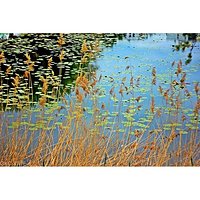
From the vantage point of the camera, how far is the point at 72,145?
3.40 meters

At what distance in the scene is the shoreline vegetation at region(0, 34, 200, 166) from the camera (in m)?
3.39

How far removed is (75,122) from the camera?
342cm

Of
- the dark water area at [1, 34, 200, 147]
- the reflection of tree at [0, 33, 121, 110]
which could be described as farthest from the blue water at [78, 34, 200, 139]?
the reflection of tree at [0, 33, 121, 110]

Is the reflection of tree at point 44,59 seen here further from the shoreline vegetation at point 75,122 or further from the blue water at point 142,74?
the blue water at point 142,74

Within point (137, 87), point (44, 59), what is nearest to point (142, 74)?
point (137, 87)

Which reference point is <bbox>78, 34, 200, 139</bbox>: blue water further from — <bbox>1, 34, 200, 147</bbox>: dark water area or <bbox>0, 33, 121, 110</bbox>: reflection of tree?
<bbox>0, 33, 121, 110</bbox>: reflection of tree

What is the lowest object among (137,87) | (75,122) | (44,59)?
(75,122)

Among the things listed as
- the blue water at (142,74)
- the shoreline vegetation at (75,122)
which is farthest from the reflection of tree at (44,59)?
the blue water at (142,74)

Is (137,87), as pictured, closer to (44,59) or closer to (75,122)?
(75,122)

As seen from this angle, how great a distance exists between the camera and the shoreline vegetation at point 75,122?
3.39 m
